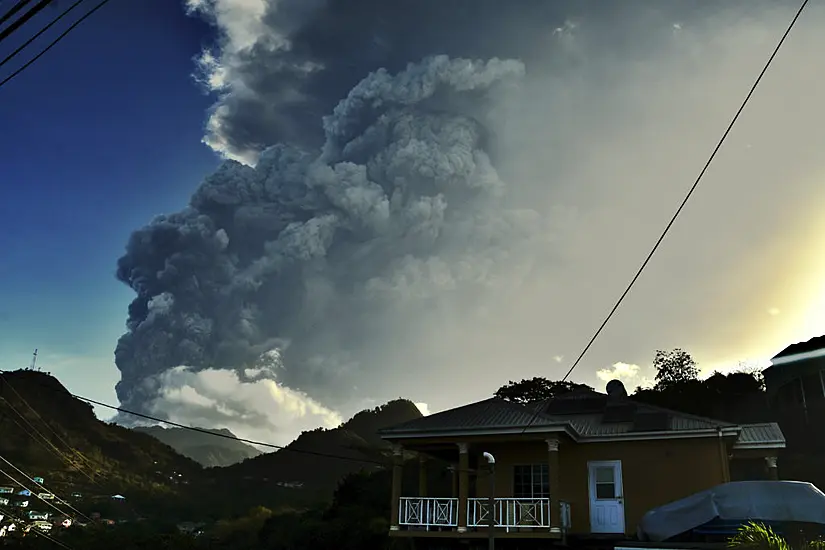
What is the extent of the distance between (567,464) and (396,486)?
5.34 meters

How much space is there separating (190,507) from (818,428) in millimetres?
59374

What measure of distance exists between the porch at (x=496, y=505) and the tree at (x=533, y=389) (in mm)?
31329

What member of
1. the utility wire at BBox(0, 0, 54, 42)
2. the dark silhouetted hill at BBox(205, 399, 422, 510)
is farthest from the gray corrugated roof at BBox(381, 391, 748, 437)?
the dark silhouetted hill at BBox(205, 399, 422, 510)

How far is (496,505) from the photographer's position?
1989cm

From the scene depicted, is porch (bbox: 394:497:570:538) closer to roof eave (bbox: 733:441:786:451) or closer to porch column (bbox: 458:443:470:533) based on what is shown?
porch column (bbox: 458:443:470:533)

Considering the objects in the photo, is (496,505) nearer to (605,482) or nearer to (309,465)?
(605,482)

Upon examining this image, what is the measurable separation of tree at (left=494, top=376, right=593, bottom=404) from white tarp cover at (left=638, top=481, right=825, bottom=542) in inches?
1483

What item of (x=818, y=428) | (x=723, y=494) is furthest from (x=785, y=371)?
(x=723, y=494)

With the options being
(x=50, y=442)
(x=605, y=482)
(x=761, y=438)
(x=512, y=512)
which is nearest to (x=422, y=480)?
(x=512, y=512)

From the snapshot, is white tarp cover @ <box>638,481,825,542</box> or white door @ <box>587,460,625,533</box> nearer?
white tarp cover @ <box>638,481,825,542</box>

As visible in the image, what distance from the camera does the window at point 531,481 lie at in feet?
68.5

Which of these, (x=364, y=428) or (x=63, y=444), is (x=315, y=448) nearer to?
(x=364, y=428)

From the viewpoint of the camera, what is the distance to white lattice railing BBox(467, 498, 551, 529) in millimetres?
18969

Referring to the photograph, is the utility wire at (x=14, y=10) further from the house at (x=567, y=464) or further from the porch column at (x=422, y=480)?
the porch column at (x=422, y=480)
